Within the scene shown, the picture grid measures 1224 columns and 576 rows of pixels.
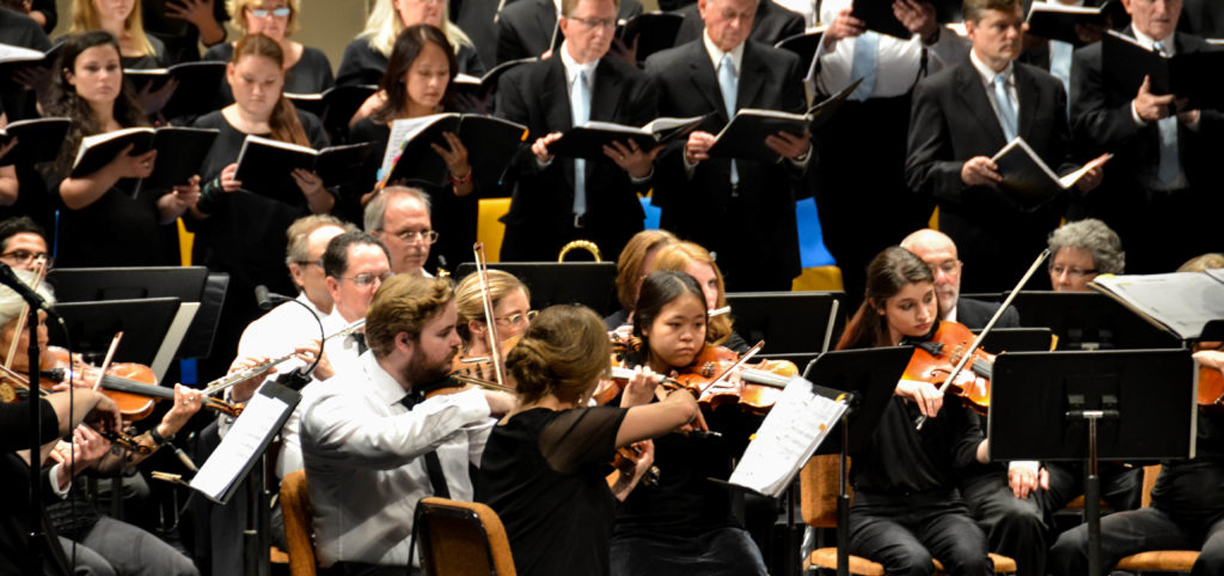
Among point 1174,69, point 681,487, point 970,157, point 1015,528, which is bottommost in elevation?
point 1015,528

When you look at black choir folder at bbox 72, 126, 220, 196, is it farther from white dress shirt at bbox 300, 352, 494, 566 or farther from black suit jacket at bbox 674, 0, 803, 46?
black suit jacket at bbox 674, 0, 803, 46

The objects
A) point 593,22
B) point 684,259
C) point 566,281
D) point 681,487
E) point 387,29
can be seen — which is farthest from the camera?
point 387,29

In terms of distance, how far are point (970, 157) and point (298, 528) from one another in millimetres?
3546

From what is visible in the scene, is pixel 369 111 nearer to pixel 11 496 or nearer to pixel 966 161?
pixel 966 161

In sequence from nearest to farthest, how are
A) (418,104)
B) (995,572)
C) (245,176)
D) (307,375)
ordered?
(307,375) → (995,572) → (245,176) → (418,104)

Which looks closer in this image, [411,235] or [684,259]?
[684,259]

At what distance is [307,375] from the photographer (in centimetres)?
429

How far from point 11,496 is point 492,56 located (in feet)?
13.3

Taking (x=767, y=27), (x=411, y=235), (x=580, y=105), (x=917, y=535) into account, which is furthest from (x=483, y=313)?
(x=767, y=27)

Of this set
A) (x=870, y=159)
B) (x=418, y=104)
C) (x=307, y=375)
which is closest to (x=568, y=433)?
(x=307, y=375)

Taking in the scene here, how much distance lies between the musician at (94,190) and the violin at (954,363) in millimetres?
2788

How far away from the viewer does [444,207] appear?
6176 mm

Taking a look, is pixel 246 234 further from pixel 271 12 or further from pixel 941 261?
pixel 941 261

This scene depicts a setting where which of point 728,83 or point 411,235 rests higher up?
point 728,83
